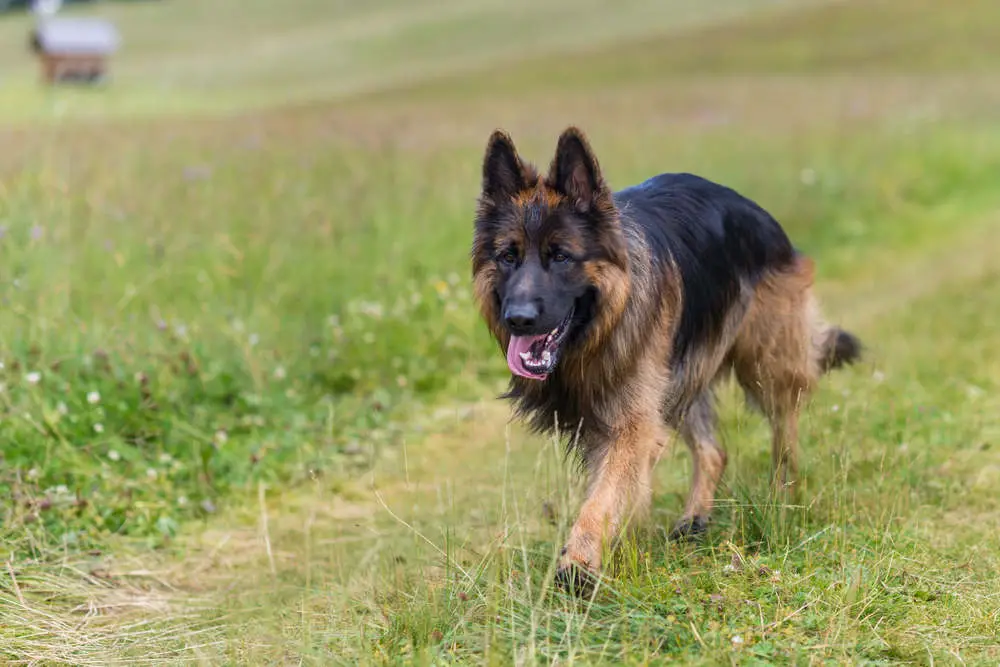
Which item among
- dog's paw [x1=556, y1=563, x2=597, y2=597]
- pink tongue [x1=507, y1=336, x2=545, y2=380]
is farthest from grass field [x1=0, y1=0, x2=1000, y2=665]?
pink tongue [x1=507, y1=336, x2=545, y2=380]

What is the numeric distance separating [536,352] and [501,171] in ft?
2.38

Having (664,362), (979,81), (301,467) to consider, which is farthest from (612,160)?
(979,81)

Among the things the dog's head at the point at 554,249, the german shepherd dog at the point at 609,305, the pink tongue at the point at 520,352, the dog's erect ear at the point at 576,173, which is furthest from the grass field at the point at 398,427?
the dog's erect ear at the point at 576,173

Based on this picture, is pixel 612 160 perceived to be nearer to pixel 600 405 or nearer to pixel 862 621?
pixel 600 405

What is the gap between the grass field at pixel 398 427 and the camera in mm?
3445

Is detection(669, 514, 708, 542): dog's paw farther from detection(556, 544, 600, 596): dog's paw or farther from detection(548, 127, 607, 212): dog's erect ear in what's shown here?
detection(548, 127, 607, 212): dog's erect ear

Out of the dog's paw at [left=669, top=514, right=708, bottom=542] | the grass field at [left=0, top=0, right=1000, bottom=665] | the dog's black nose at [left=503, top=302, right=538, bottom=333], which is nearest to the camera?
the grass field at [left=0, top=0, right=1000, bottom=665]

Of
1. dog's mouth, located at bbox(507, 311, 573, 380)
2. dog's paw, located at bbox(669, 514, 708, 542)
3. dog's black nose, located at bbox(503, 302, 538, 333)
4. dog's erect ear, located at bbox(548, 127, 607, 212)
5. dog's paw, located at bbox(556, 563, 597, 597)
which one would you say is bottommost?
dog's paw, located at bbox(669, 514, 708, 542)

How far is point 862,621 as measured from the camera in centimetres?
327

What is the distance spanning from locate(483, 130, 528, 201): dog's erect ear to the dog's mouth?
0.56m

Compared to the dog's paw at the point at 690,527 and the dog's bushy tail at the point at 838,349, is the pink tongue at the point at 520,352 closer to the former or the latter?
the dog's paw at the point at 690,527

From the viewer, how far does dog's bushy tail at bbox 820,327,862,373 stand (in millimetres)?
5297

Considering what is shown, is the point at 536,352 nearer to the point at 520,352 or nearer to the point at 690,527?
the point at 520,352

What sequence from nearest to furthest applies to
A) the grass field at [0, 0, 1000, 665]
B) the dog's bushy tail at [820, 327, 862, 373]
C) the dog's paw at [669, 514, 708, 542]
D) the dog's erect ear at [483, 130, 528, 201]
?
the grass field at [0, 0, 1000, 665], the dog's erect ear at [483, 130, 528, 201], the dog's paw at [669, 514, 708, 542], the dog's bushy tail at [820, 327, 862, 373]
